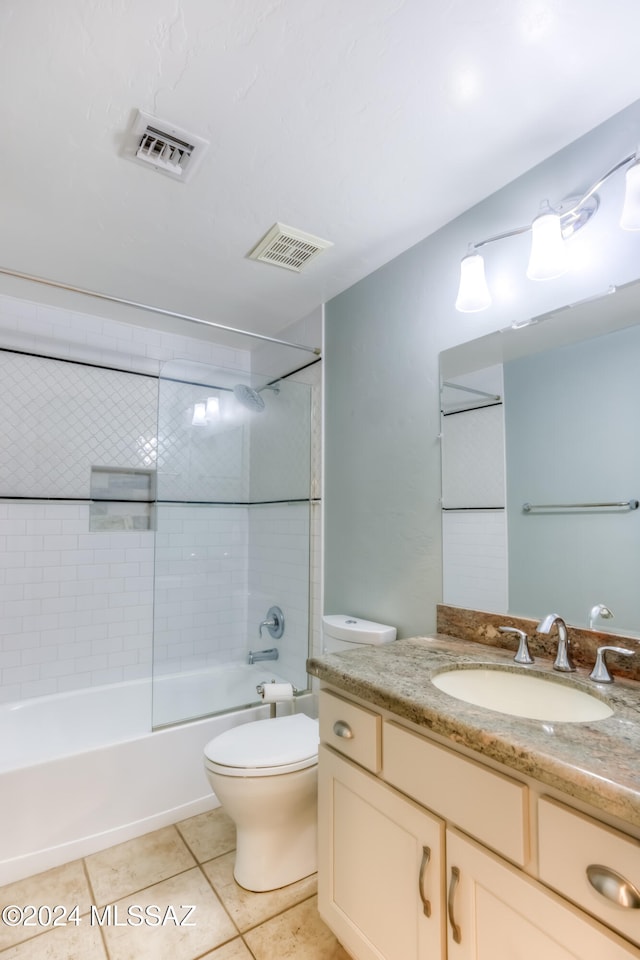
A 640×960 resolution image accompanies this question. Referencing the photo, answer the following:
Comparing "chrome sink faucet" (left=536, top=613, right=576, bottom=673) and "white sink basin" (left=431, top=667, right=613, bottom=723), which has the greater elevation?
"chrome sink faucet" (left=536, top=613, right=576, bottom=673)

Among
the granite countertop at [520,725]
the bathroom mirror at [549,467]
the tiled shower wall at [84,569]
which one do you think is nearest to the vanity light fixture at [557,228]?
the bathroom mirror at [549,467]

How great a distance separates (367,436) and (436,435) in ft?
1.38

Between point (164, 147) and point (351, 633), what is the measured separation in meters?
1.84

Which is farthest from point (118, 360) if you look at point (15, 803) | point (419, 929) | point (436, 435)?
point (419, 929)

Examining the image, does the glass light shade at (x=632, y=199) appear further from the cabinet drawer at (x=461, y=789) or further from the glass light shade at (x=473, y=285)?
the cabinet drawer at (x=461, y=789)

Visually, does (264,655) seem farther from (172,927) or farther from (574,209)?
(574,209)

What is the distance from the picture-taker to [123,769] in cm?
195

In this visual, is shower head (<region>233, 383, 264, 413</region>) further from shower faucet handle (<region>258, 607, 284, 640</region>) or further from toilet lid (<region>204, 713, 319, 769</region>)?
toilet lid (<region>204, 713, 319, 769</region>)

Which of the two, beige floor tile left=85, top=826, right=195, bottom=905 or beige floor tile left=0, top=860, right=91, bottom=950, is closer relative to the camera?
beige floor tile left=0, top=860, right=91, bottom=950

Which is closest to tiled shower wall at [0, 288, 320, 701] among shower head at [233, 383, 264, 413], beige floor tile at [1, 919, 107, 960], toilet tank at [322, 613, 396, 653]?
shower head at [233, 383, 264, 413]

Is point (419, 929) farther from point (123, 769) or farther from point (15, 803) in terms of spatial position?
point (15, 803)

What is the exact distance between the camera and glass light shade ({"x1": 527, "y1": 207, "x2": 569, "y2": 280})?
4.49ft

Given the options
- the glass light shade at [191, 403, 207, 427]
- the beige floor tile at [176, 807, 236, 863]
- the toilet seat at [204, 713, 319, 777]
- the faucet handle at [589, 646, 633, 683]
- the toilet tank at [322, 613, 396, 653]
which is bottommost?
the beige floor tile at [176, 807, 236, 863]

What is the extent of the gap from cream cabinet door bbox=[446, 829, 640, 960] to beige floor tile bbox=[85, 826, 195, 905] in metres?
1.23
